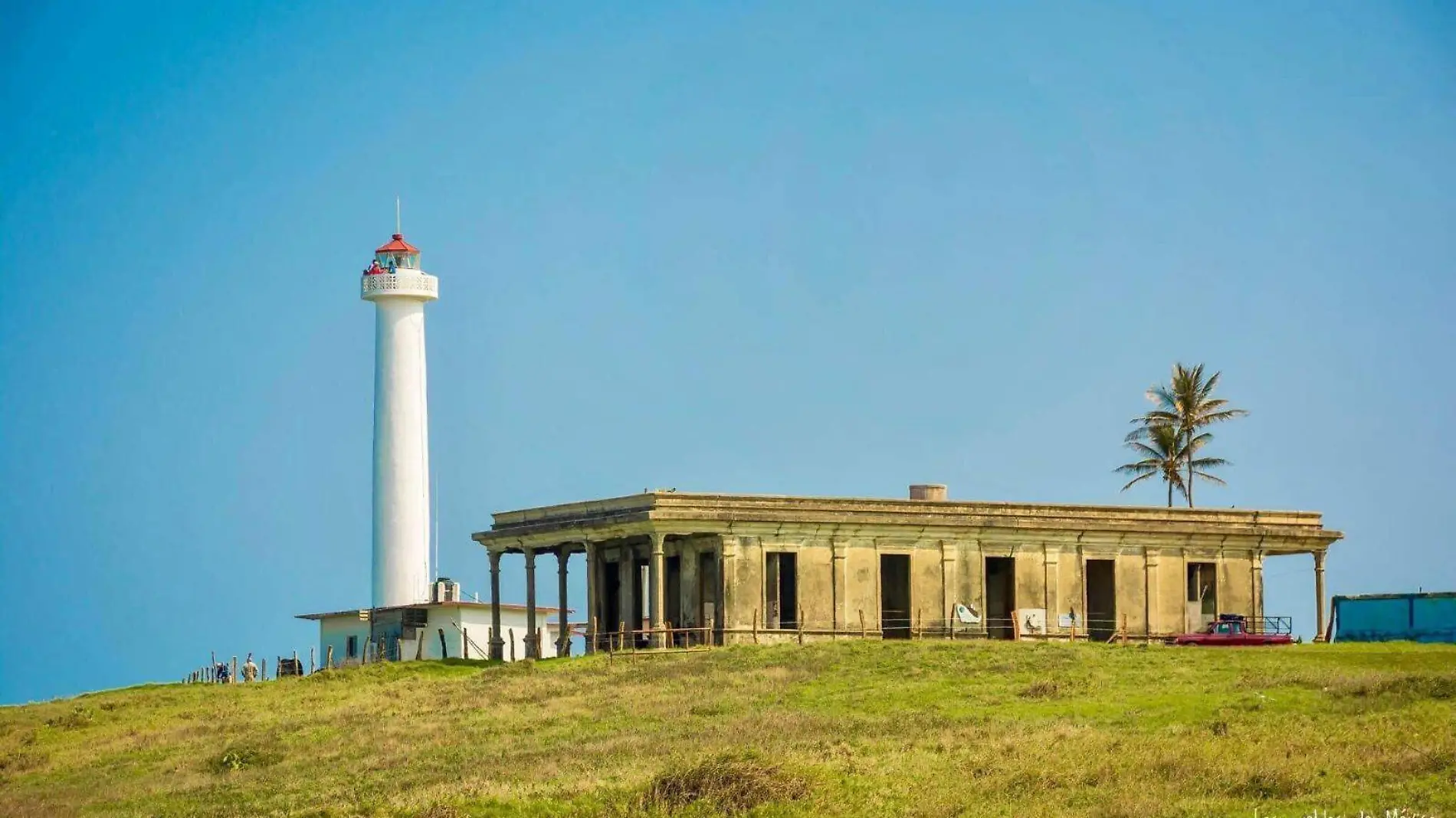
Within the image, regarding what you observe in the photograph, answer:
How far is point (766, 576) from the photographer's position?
2416 inches

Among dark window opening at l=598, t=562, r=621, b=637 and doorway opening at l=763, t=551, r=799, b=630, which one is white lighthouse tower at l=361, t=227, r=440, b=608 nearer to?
dark window opening at l=598, t=562, r=621, b=637

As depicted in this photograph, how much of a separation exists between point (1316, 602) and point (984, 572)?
1175 cm

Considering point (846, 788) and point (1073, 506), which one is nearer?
point (846, 788)

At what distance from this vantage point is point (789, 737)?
41.8 meters

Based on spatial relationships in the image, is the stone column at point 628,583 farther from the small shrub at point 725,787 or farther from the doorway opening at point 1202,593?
the small shrub at point 725,787

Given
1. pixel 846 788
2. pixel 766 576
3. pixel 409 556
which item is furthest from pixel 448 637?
pixel 846 788

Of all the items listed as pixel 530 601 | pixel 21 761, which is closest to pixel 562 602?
pixel 530 601

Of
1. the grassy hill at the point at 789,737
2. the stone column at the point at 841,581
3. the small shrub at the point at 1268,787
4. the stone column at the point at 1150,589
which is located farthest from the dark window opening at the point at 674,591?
the small shrub at the point at 1268,787

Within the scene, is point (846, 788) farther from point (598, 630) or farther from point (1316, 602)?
point (1316, 602)

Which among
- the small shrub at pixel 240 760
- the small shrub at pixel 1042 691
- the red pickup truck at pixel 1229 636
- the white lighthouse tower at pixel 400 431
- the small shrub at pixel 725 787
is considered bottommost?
the small shrub at pixel 240 760

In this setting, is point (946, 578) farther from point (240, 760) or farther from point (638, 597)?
point (240, 760)

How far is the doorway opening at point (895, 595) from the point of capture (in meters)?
63.1

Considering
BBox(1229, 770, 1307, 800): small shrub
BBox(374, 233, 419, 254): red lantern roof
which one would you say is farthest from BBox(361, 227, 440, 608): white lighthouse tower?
BBox(1229, 770, 1307, 800): small shrub

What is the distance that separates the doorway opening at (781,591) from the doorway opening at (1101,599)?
9.90 meters
